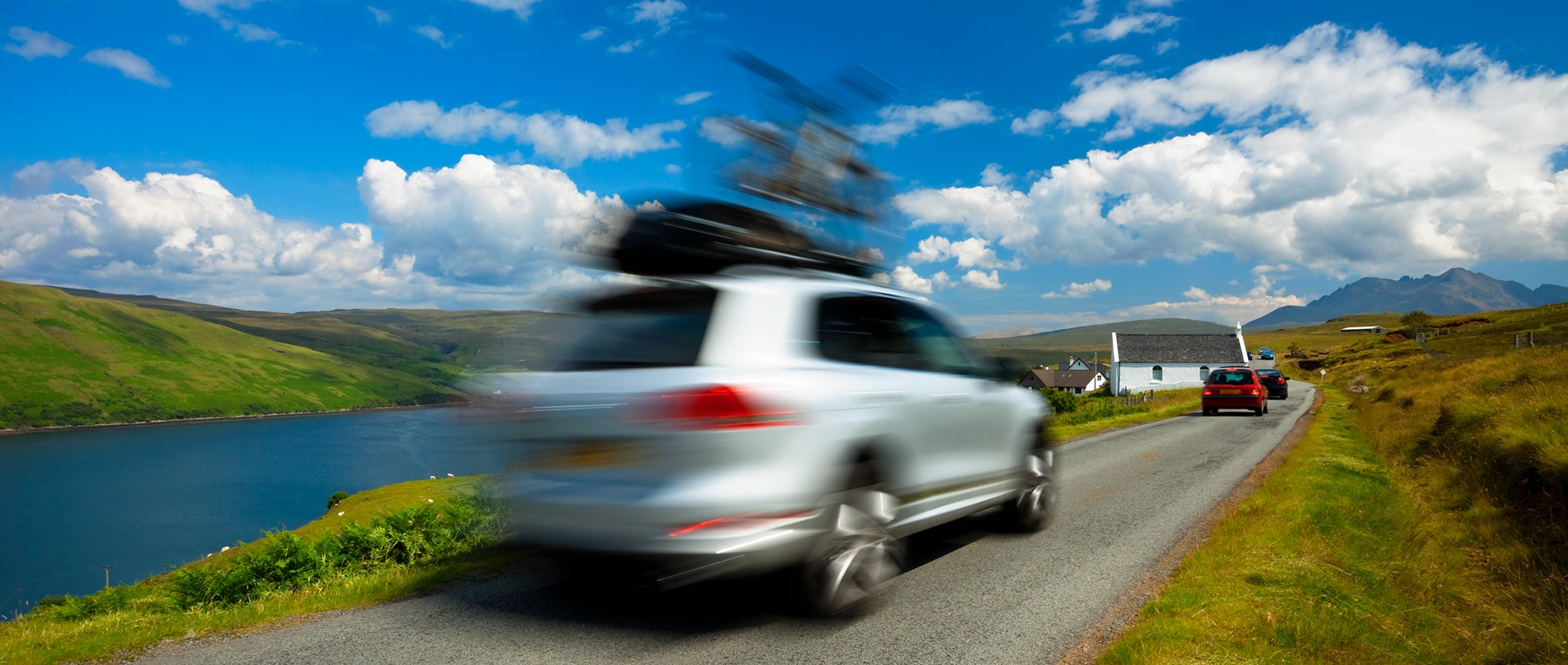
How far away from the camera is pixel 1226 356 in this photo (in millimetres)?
72812

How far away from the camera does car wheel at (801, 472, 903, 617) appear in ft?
13.4

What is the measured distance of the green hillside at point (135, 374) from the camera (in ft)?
486

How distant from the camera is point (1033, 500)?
260 inches

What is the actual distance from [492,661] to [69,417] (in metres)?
188

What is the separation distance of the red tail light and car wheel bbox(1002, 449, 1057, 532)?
3424 mm

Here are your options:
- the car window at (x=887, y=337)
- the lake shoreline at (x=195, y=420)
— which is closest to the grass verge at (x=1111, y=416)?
the car window at (x=887, y=337)

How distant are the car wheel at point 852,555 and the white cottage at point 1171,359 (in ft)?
249

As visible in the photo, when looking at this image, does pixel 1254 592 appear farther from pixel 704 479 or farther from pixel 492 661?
pixel 492 661

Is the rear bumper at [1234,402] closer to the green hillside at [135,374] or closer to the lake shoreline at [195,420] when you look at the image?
the lake shoreline at [195,420]

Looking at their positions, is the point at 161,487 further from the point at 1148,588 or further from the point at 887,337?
the point at 1148,588

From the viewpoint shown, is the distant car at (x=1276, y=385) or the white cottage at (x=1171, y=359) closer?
the distant car at (x=1276, y=385)

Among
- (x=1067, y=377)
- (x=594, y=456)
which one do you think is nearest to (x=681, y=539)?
(x=594, y=456)

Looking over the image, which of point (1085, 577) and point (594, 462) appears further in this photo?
point (1085, 577)

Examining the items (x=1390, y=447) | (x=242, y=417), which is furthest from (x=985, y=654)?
(x=242, y=417)
